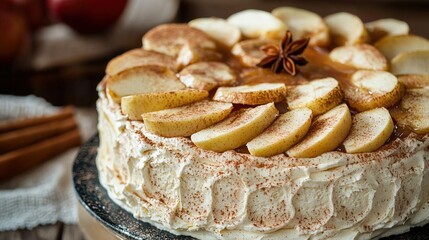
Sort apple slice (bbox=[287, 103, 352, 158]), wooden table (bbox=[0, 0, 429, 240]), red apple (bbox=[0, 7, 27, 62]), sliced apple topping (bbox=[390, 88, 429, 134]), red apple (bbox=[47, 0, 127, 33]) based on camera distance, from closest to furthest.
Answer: apple slice (bbox=[287, 103, 352, 158]), sliced apple topping (bbox=[390, 88, 429, 134]), red apple (bbox=[0, 7, 27, 62]), red apple (bbox=[47, 0, 127, 33]), wooden table (bbox=[0, 0, 429, 240])

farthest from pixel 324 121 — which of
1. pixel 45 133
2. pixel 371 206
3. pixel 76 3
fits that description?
pixel 76 3

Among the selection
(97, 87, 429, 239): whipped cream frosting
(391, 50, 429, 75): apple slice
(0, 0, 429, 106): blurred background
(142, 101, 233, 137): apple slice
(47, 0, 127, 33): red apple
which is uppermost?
(391, 50, 429, 75): apple slice

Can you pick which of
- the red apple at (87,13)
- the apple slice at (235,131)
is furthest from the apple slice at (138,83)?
the red apple at (87,13)

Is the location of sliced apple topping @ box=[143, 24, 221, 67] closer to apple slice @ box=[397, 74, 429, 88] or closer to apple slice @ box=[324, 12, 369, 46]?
apple slice @ box=[324, 12, 369, 46]

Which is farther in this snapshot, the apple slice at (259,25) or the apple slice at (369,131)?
the apple slice at (259,25)

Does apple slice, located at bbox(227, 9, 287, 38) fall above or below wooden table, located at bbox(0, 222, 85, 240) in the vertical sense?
above

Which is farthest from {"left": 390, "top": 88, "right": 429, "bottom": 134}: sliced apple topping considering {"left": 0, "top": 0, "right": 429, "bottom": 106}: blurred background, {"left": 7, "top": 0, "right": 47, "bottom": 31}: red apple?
{"left": 7, "top": 0, "right": 47, "bottom": 31}: red apple

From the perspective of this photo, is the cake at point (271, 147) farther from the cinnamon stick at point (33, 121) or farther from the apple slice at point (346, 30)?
the cinnamon stick at point (33, 121)
